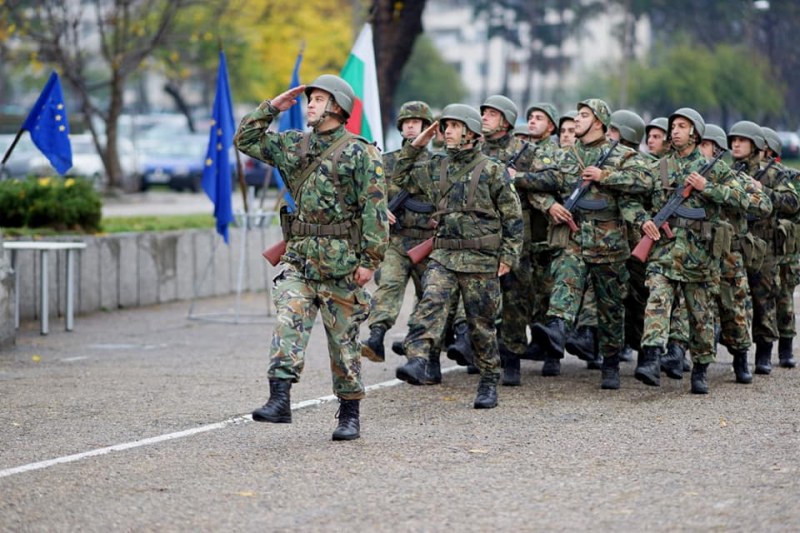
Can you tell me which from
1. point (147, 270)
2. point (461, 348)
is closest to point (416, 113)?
point (461, 348)

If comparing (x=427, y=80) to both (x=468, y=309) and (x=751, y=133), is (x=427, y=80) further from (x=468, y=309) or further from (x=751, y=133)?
(x=468, y=309)

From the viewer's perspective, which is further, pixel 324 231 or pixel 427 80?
pixel 427 80

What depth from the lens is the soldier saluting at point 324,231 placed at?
26.2ft

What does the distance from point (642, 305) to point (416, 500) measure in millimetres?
4841

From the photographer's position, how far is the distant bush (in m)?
15.9

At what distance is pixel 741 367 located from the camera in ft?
34.9

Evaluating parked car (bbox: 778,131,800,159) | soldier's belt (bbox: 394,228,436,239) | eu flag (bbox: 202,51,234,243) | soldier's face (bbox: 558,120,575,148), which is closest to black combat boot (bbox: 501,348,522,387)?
soldier's belt (bbox: 394,228,436,239)

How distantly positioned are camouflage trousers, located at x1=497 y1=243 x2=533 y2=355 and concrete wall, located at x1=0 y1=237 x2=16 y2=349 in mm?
4501

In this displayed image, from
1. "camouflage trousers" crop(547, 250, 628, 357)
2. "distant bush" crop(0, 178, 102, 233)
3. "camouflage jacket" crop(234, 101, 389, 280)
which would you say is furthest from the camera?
"distant bush" crop(0, 178, 102, 233)

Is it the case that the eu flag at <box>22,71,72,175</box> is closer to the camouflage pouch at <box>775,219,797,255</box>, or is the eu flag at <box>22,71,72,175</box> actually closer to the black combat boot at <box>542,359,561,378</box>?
the black combat boot at <box>542,359,561,378</box>

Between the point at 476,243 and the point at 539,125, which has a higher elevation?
the point at 539,125

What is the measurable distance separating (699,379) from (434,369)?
183cm

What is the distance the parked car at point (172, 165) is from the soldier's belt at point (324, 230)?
1089 inches

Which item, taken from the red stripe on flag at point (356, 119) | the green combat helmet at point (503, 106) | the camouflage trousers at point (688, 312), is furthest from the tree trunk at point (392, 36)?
the camouflage trousers at point (688, 312)
